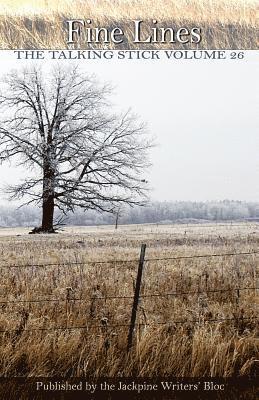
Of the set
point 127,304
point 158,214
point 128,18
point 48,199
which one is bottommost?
point 127,304

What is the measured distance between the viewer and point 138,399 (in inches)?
197

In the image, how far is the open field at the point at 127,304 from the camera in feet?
17.1

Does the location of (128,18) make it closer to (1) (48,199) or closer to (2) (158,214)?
(2) (158,214)

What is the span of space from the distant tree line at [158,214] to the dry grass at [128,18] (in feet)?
6.32

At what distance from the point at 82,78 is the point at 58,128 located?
1.28 meters

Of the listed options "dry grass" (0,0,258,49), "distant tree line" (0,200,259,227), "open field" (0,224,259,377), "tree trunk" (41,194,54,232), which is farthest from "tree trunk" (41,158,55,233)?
"dry grass" (0,0,258,49)

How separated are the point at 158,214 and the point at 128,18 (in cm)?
250

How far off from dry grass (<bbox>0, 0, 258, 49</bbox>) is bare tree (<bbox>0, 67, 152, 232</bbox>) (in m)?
0.56

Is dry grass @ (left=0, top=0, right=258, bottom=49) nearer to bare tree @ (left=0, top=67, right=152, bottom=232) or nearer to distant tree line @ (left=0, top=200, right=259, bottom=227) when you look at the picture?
bare tree @ (left=0, top=67, right=152, bottom=232)

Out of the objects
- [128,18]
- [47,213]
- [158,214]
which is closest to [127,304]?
[158,214]

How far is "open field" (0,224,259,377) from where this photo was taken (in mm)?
5207

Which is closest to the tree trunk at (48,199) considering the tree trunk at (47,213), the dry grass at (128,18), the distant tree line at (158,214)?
the tree trunk at (47,213)

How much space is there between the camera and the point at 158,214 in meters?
7.10

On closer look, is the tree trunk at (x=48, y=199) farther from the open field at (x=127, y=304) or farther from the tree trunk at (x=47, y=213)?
the open field at (x=127, y=304)
